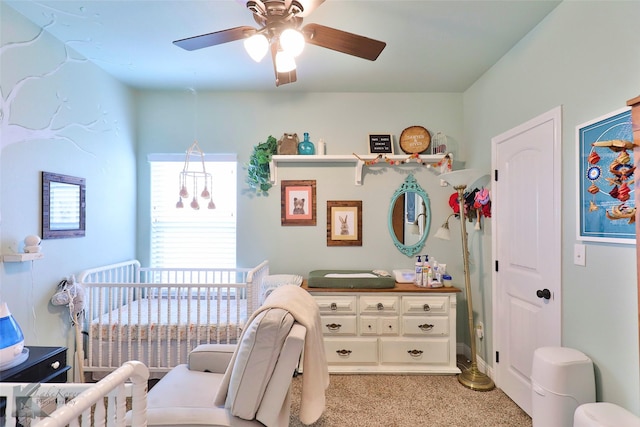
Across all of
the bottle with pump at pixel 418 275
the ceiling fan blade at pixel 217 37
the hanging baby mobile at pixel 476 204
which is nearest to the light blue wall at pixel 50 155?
the ceiling fan blade at pixel 217 37

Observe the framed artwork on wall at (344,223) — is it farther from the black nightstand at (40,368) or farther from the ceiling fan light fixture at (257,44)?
the black nightstand at (40,368)

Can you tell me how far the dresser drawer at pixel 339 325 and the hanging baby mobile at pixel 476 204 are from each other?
4.60 feet

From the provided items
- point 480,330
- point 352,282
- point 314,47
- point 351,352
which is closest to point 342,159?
point 314,47

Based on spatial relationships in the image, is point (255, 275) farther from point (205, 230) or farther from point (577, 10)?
point (577, 10)

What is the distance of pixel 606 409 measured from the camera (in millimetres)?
1378

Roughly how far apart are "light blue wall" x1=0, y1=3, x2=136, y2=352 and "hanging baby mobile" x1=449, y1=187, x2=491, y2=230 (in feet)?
10.5

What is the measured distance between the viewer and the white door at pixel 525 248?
6.27ft

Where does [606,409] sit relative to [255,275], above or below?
below

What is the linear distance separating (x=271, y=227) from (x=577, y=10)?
274 cm

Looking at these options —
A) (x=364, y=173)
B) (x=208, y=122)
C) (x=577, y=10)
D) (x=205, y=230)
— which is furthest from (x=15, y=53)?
(x=577, y=10)

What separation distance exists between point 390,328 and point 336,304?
51 cm

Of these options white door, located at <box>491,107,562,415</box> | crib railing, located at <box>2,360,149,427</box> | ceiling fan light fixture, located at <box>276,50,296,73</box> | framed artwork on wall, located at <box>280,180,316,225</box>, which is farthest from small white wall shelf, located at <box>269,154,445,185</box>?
crib railing, located at <box>2,360,149,427</box>

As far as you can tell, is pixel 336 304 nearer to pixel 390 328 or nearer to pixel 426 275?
pixel 390 328

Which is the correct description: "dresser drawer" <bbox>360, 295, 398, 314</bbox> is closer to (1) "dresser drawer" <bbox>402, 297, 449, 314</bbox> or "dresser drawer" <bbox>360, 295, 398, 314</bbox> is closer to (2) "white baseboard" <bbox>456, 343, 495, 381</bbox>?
(1) "dresser drawer" <bbox>402, 297, 449, 314</bbox>
